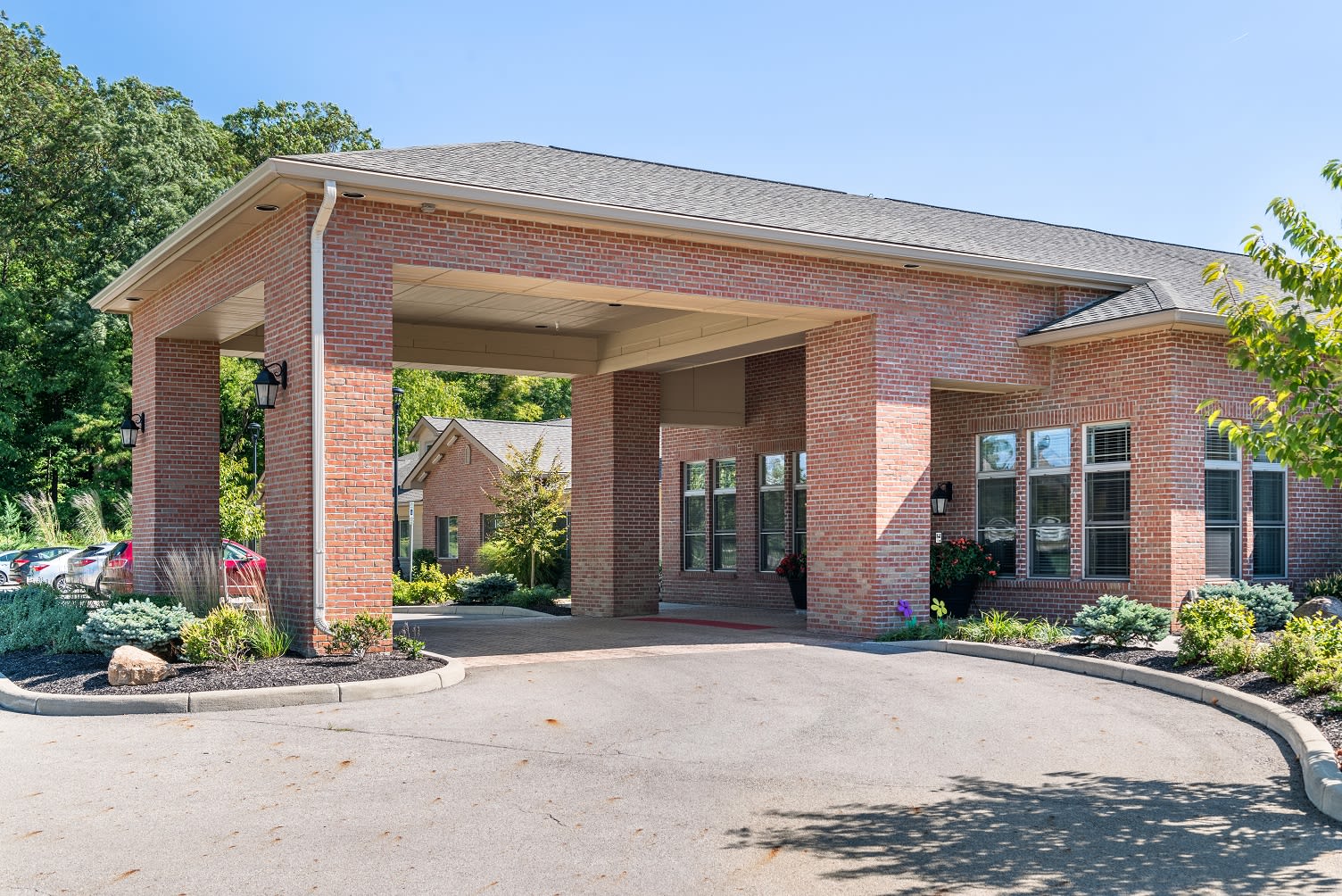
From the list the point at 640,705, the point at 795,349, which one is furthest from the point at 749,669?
the point at 795,349

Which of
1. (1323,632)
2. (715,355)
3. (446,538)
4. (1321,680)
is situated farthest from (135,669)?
(446,538)

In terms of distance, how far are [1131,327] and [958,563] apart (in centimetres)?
419

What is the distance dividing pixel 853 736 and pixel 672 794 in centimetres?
242

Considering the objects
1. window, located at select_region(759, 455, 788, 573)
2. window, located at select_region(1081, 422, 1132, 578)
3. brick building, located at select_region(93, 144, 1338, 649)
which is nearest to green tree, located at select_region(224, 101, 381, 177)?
window, located at select_region(759, 455, 788, 573)

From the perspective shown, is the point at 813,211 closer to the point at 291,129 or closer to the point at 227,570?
the point at 227,570

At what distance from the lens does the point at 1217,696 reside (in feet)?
35.9

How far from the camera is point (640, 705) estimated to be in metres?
10.9

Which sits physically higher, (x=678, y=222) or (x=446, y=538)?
(x=678, y=222)

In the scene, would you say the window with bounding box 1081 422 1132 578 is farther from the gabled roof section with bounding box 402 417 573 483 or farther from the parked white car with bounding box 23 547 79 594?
the parked white car with bounding box 23 547 79 594

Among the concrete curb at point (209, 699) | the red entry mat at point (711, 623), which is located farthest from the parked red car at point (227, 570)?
the red entry mat at point (711, 623)

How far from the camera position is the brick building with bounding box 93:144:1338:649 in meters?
13.2

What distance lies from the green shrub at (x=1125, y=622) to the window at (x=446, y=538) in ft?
89.6

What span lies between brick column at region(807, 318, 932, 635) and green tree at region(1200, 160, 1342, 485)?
26.5 feet

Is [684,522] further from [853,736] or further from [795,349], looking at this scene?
[853,736]
